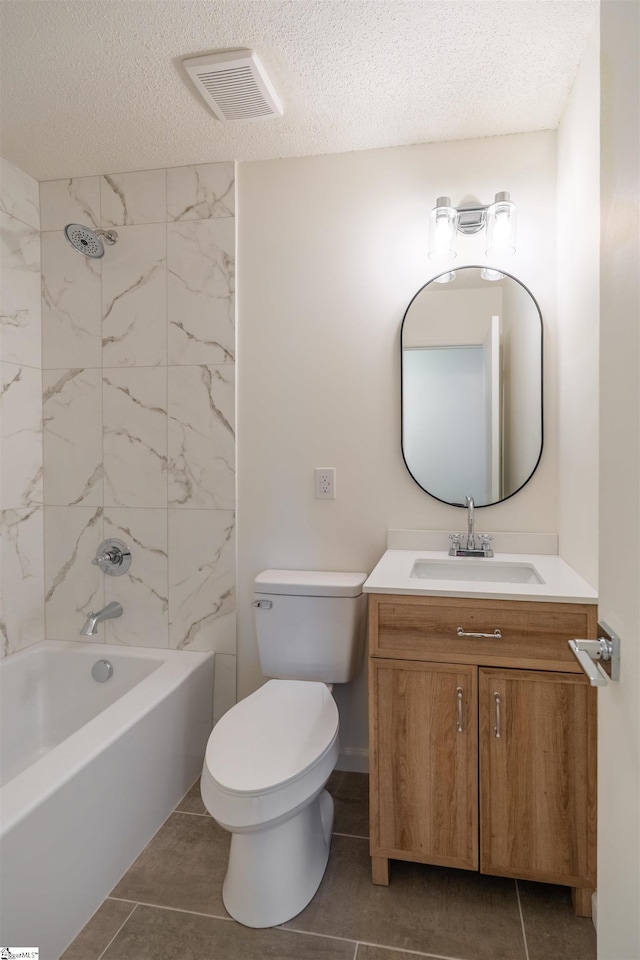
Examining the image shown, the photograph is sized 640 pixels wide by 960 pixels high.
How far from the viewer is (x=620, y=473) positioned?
0.79 meters

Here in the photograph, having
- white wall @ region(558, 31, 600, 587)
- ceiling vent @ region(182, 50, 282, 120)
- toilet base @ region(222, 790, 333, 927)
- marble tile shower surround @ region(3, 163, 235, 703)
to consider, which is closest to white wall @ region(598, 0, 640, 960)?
white wall @ region(558, 31, 600, 587)

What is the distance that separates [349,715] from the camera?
222cm

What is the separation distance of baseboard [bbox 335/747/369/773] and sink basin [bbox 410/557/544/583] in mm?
793

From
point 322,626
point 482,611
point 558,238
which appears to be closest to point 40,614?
point 322,626

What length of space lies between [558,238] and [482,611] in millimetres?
1365

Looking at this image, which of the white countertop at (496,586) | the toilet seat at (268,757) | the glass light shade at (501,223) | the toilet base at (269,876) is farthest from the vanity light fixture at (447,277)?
the toilet base at (269,876)

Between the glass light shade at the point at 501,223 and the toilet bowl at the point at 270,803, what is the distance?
1.69 m

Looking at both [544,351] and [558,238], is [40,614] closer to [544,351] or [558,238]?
[544,351]

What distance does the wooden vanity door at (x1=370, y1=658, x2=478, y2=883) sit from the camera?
61.2 inches

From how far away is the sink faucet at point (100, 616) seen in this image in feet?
6.91

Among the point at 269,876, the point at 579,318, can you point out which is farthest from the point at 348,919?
the point at 579,318

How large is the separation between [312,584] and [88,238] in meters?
1.58

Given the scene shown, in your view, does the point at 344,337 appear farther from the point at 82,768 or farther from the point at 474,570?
the point at 82,768

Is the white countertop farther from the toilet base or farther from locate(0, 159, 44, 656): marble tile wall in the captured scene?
locate(0, 159, 44, 656): marble tile wall
